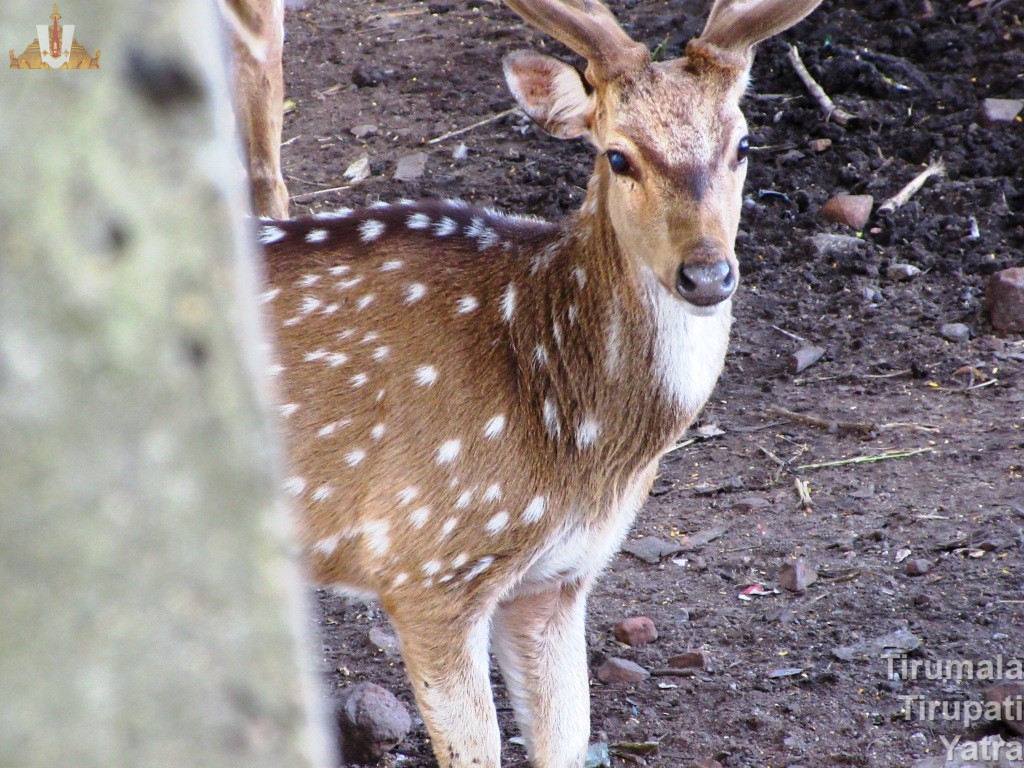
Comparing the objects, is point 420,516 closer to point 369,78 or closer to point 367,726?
point 367,726

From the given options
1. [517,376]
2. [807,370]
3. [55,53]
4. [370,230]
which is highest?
[55,53]

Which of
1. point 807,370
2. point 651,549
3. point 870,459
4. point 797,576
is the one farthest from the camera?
point 807,370

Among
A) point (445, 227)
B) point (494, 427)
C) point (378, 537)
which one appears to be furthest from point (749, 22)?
point (378, 537)

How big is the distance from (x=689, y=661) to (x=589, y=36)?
1910 millimetres

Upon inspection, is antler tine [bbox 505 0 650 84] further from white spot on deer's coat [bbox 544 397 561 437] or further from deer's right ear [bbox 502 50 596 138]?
white spot on deer's coat [bbox 544 397 561 437]

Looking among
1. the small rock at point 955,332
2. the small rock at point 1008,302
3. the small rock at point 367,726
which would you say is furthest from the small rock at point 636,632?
the small rock at point 1008,302

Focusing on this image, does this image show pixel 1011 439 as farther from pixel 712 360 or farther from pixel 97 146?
pixel 97 146

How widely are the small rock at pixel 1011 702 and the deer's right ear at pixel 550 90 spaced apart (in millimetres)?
1873

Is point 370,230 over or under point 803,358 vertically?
over

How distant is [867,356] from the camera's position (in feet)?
17.4

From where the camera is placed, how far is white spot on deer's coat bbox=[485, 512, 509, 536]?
296cm

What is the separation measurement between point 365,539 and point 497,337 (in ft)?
2.01

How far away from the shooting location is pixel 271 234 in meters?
3.47

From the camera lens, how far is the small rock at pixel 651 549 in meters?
4.32
